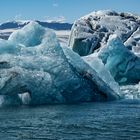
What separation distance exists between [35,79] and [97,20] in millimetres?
34253

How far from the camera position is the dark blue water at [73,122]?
1025 inches

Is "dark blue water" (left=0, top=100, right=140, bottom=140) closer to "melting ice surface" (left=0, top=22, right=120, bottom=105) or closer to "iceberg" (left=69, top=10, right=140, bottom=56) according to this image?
"melting ice surface" (left=0, top=22, right=120, bottom=105)

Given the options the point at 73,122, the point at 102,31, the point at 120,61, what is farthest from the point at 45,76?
the point at 102,31

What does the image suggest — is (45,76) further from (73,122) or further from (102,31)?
(102,31)

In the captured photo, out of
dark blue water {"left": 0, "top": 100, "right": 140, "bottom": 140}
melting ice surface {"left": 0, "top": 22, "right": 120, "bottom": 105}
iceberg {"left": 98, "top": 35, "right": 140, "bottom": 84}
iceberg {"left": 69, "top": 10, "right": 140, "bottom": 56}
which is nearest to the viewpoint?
dark blue water {"left": 0, "top": 100, "right": 140, "bottom": 140}

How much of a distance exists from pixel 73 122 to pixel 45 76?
939 centimetres

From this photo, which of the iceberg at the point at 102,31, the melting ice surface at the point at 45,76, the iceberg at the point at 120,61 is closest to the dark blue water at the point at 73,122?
the melting ice surface at the point at 45,76

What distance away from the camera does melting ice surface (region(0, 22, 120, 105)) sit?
38.5 m

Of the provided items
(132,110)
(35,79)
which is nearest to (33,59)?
(35,79)

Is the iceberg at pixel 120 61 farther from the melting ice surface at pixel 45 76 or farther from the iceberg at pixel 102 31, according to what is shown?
the melting ice surface at pixel 45 76

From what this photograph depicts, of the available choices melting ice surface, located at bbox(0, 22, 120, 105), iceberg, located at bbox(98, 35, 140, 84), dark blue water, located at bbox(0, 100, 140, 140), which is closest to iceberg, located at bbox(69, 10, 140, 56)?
→ iceberg, located at bbox(98, 35, 140, 84)

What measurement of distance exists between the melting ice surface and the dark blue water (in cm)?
178

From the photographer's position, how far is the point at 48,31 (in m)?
43.2

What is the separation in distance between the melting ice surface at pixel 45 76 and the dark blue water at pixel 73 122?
1778mm
